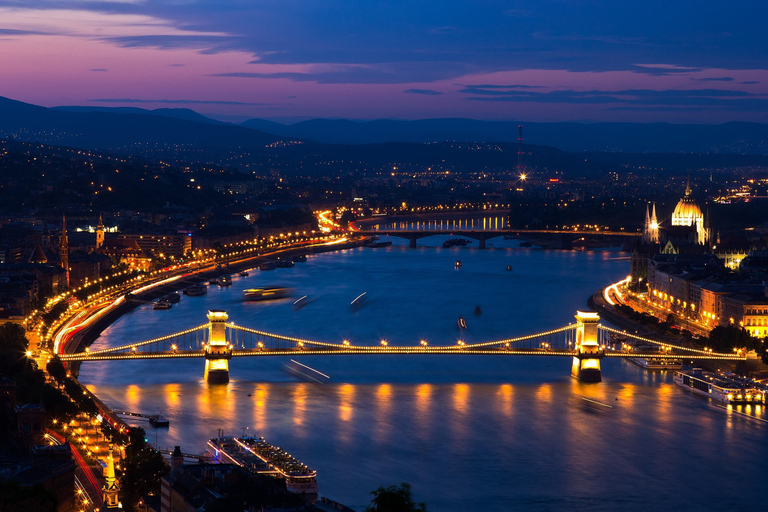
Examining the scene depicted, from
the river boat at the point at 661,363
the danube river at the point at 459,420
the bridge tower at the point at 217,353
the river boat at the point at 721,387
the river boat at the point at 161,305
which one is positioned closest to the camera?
the danube river at the point at 459,420

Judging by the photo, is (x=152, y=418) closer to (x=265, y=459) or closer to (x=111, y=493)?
(x=265, y=459)

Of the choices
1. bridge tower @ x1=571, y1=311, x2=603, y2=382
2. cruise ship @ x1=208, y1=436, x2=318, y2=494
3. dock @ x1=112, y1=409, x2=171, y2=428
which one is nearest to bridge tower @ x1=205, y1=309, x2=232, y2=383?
dock @ x1=112, y1=409, x2=171, y2=428

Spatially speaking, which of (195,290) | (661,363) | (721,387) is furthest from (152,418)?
(195,290)

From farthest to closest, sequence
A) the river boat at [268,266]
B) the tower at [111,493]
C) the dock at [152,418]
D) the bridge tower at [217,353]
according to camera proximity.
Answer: the river boat at [268,266], the bridge tower at [217,353], the dock at [152,418], the tower at [111,493]

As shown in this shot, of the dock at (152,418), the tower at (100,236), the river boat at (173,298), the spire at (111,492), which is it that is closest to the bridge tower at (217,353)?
the dock at (152,418)

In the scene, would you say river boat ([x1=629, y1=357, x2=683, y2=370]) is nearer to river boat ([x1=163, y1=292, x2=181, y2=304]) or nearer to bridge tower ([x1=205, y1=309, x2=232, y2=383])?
bridge tower ([x1=205, y1=309, x2=232, y2=383])

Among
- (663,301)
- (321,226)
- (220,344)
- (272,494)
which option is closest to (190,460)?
(272,494)

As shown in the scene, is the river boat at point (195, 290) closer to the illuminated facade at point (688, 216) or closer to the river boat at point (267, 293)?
the river boat at point (267, 293)
